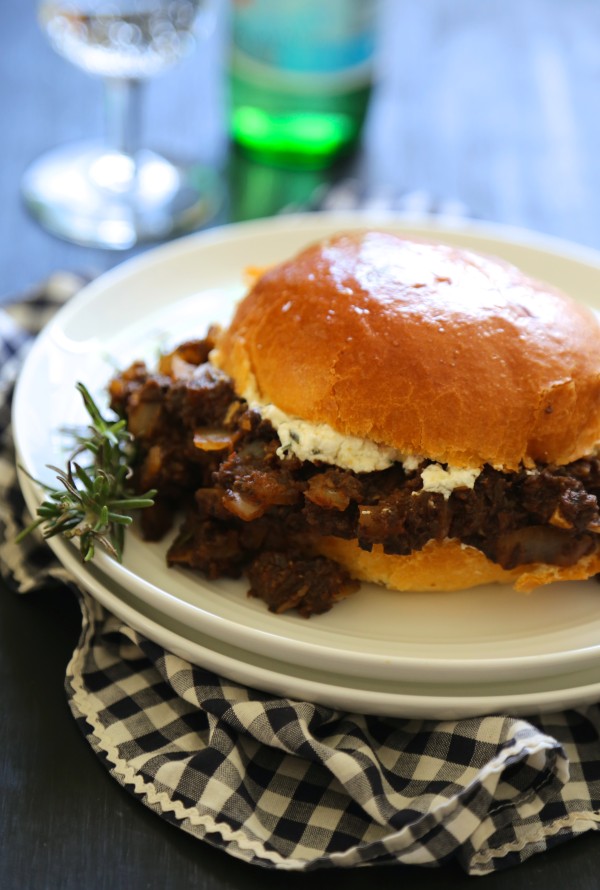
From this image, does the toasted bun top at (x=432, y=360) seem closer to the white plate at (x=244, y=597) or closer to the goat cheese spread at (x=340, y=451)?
the goat cheese spread at (x=340, y=451)

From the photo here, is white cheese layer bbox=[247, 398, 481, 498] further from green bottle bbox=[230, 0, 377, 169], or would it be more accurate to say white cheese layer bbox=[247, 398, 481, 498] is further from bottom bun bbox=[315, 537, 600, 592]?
green bottle bbox=[230, 0, 377, 169]

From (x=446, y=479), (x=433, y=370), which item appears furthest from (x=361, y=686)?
(x=433, y=370)

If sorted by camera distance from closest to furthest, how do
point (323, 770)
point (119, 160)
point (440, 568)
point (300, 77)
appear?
point (323, 770), point (440, 568), point (300, 77), point (119, 160)

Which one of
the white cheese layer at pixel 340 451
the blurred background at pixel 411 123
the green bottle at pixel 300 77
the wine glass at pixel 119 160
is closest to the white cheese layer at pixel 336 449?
the white cheese layer at pixel 340 451

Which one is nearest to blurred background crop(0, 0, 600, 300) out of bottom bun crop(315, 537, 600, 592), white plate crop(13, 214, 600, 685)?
white plate crop(13, 214, 600, 685)

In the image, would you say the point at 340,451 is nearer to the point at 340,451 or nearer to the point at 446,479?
the point at 340,451

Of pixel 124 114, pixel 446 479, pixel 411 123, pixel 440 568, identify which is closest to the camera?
pixel 446 479

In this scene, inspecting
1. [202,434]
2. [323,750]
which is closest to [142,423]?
[202,434]
